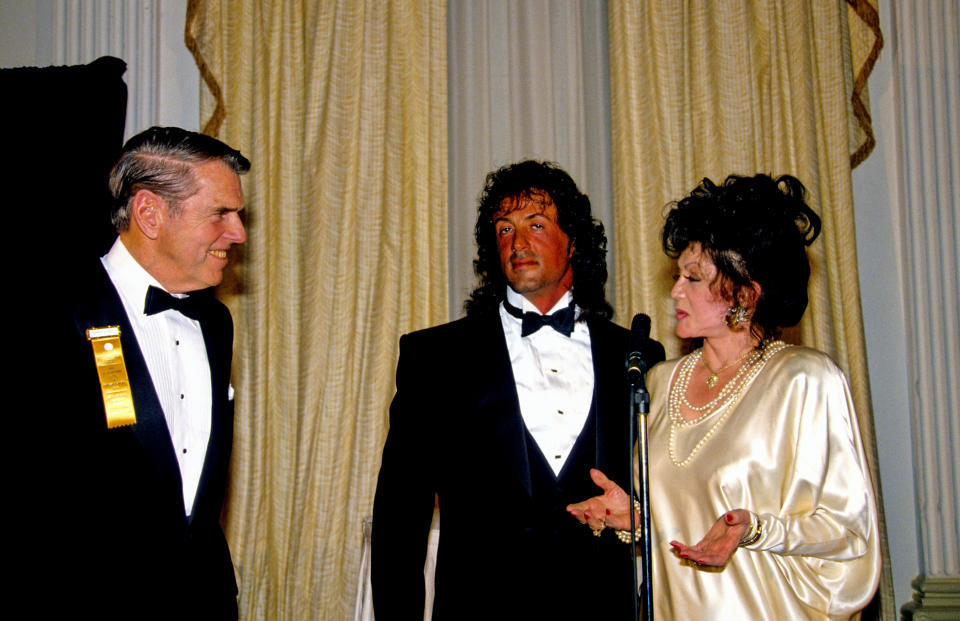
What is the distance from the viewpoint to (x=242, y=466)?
3.50 metres

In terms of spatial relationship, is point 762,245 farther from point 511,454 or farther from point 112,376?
point 112,376

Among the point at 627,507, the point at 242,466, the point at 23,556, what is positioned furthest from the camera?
the point at 242,466

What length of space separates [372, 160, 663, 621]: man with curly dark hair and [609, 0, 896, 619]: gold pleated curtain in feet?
3.32

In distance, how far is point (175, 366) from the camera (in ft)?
7.45

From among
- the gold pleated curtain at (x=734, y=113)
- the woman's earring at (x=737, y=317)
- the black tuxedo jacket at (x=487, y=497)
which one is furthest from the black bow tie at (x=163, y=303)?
the gold pleated curtain at (x=734, y=113)

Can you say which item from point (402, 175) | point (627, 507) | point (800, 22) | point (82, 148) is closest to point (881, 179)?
point (800, 22)

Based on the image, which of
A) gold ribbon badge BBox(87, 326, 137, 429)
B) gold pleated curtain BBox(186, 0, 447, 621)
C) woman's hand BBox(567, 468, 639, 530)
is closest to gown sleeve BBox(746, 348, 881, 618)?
woman's hand BBox(567, 468, 639, 530)

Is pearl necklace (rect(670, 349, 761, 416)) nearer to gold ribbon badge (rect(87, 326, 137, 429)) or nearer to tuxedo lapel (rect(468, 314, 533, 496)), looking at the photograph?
tuxedo lapel (rect(468, 314, 533, 496))

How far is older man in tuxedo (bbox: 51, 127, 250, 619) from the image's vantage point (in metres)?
1.96

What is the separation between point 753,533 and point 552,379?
0.87m

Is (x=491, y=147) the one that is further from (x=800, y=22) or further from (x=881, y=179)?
(x=881, y=179)

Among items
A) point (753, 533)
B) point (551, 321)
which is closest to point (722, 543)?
point (753, 533)

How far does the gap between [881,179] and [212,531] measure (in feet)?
10.7

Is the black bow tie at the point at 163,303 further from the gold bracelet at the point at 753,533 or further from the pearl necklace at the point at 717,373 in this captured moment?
the gold bracelet at the point at 753,533
